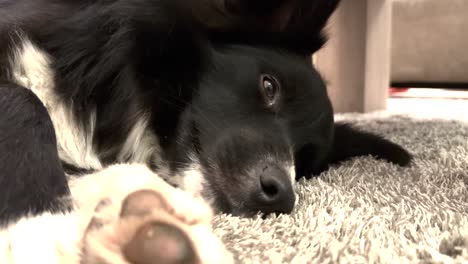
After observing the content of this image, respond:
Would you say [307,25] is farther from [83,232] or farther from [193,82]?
[83,232]

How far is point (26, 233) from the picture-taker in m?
0.69

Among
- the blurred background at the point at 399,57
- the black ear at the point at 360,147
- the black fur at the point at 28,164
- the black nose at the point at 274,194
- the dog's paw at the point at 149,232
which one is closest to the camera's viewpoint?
the dog's paw at the point at 149,232

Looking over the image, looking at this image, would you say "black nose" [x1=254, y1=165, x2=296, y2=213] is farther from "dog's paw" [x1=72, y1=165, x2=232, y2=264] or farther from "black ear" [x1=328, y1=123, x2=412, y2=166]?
"black ear" [x1=328, y1=123, x2=412, y2=166]

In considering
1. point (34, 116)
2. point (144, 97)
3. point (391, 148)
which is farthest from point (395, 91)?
point (34, 116)

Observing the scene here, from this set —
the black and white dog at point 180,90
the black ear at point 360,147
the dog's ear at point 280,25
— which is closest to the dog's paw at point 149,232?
the black and white dog at point 180,90

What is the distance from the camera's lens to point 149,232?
58 centimetres

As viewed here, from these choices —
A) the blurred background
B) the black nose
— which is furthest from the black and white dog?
the blurred background

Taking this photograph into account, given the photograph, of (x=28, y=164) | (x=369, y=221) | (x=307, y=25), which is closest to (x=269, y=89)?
(x=307, y=25)

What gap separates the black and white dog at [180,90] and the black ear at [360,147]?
0.56 ft

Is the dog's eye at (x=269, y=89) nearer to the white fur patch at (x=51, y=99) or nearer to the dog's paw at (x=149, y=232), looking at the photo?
the white fur patch at (x=51, y=99)

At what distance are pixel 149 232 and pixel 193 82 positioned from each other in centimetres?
62

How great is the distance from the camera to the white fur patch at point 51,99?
1044mm

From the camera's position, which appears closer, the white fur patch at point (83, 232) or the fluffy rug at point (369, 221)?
the white fur patch at point (83, 232)

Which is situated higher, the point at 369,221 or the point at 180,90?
the point at 180,90
